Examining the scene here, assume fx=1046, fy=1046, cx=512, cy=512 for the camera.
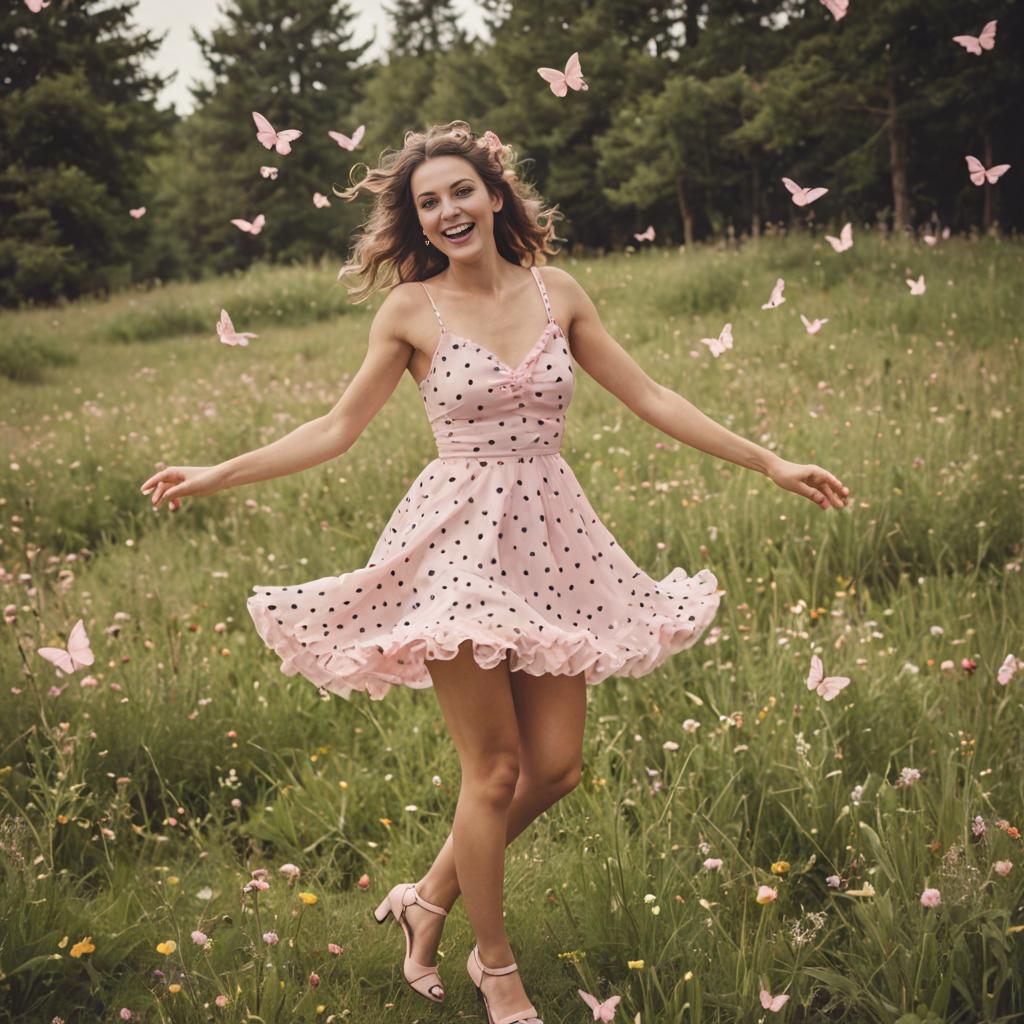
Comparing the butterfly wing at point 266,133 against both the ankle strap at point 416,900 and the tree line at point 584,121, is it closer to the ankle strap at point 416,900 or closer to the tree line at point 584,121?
the ankle strap at point 416,900

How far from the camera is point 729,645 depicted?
4238 millimetres

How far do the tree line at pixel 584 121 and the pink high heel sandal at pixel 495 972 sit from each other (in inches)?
583

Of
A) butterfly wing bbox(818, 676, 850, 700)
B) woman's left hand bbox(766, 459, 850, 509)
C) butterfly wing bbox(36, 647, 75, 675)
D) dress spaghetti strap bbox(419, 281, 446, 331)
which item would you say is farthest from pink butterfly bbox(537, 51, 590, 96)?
butterfly wing bbox(36, 647, 75, 675)

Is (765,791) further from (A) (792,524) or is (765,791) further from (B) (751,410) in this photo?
(B) (751,410)

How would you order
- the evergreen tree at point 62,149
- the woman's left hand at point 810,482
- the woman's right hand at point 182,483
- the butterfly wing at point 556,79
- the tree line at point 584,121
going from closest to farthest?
the woman's right hand at point 182,483
the woman's left hand at point 810,482
the butterfly wing at point 556,79
the tree line at point 584,121
the evergreen tree at point 62,149

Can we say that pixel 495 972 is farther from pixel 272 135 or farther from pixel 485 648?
pixel 272 135

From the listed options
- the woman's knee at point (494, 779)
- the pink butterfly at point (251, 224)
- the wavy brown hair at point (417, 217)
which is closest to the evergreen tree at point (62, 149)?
the pink butterfly at point (251, 224)

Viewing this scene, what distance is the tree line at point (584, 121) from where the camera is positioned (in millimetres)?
17500

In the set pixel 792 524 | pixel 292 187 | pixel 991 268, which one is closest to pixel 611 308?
pixel 991 268

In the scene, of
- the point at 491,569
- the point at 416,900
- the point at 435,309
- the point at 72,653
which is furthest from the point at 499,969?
the point at 435,309

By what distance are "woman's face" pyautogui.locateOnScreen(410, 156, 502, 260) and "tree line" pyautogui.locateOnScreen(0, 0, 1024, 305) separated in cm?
1361

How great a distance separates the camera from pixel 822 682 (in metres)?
3.18

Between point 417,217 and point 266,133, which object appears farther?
point 266,133

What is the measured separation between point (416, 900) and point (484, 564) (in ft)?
3.31
